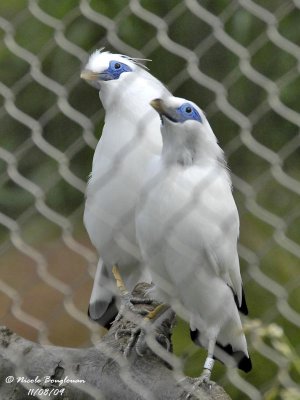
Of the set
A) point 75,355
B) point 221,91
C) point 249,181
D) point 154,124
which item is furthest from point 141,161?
point 221,91

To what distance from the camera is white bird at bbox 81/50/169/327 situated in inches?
89.6

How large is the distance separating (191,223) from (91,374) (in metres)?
0.29

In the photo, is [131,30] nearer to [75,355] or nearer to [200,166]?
[200,166]

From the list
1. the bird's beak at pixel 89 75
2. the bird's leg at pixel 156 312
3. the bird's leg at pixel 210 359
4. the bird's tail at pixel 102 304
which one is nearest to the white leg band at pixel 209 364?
the bird's leg at pixel 210 359

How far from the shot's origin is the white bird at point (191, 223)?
6.77ft

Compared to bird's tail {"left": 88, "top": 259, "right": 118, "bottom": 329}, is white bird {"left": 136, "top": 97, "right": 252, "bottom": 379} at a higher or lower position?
higher

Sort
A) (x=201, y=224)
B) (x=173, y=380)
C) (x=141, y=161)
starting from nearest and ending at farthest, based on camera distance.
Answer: (x=173, y=380), (x=201, y=224), (x=141, y=161)

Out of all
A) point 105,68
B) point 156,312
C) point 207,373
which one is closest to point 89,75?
point 105,68

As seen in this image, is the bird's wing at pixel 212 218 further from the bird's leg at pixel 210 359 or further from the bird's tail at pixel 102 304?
the bird's tail at pixel 102 304

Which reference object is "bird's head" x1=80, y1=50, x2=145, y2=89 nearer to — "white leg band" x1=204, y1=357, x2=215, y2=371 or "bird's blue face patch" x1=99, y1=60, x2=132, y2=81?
"bird's blue face patch" x1=99, y1=60, x2=132, y2=81

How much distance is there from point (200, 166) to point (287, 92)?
18.0 inches

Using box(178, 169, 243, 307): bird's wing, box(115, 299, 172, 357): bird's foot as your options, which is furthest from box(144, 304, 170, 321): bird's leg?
box(178, 169, 243, 307): bird's wing

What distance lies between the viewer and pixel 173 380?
6.35ft

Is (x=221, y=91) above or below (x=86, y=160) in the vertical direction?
above
